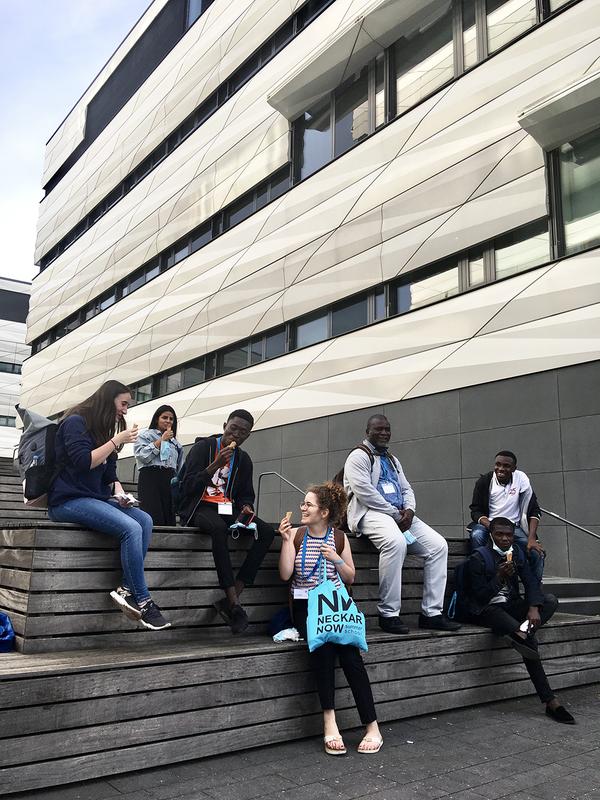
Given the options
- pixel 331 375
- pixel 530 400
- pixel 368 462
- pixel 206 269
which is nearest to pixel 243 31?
pixel 206 269

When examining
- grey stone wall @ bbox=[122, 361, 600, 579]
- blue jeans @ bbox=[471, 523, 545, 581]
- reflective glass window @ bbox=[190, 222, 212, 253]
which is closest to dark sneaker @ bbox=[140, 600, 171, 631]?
blue jeans @ bbox=[471, 523, 545, 581]

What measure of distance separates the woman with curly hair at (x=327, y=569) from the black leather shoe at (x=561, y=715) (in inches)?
67.8

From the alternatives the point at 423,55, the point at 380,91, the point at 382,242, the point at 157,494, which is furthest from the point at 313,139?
the point at 157,494

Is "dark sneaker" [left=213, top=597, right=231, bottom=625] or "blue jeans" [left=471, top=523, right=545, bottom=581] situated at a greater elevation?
"blue jeans" [left=471, top=523, right=545, bottom=581]

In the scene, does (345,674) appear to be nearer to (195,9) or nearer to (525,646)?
(525,646)

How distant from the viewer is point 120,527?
14.2 ft

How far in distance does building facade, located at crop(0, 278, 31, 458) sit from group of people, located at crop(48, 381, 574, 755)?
4856cm

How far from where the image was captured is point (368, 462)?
241 inches

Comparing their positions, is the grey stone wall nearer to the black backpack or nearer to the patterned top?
the patterned top

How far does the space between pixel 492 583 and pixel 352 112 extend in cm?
1282

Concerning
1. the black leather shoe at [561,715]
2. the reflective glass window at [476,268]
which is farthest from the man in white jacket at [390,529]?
the reflective glass window at [476,268]

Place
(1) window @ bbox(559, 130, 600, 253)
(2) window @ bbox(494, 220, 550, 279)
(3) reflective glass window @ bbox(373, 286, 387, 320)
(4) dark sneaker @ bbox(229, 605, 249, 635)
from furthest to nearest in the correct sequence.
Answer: (3) reflective glass window @ bbox(373, 286, 387, 320), (2) window @ bbox(494, 220, 550, 279), (1) window @ bbox(559, 130, 600, 253), (4) dark sneaker @ bbox(229, 605, 249, 635)

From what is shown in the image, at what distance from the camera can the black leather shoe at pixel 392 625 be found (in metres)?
5.38

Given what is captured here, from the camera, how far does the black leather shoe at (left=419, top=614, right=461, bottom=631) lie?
5.68m
